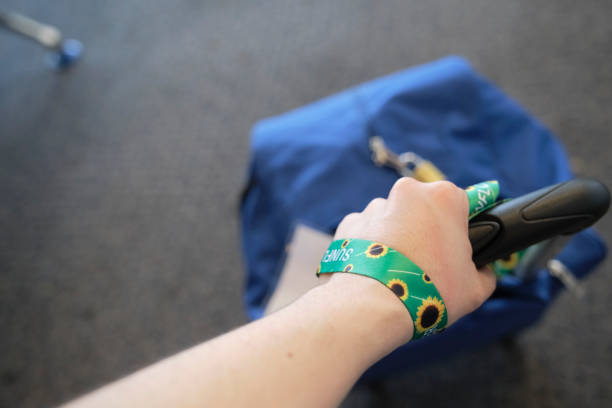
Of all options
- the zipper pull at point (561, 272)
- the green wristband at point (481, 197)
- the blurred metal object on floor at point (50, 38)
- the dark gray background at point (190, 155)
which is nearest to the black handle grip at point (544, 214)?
the green wristband at point (481, 197)

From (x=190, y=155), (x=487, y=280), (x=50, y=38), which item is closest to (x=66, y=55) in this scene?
(x=50, y=38)

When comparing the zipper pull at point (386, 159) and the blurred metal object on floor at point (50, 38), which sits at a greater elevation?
the zipper pull at point (386, 159)

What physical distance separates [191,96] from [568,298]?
150cm

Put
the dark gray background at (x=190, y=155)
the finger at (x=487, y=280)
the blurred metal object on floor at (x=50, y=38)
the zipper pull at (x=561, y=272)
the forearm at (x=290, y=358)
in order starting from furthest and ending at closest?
the blurred metal object on floor at (x=50, y=38) < the dark gray background at (x=190, y=155) < the zipper pull at (x=561, y=272) < the finger at (x=487, y=280) < the forearm at (x=290, y=358)

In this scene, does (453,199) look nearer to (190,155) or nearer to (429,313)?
(429,313)

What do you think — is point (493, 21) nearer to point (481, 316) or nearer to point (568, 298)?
point (568, 298)

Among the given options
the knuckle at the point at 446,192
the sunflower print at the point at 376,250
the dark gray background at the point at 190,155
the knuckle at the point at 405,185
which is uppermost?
the knuckle at the point at 446,192

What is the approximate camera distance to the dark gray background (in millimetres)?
1020

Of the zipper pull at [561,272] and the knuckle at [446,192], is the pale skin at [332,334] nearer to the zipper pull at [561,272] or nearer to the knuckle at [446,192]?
the knuckle at [446,192]

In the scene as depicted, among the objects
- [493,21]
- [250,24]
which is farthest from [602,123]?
[250,24]

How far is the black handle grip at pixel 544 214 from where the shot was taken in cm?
43

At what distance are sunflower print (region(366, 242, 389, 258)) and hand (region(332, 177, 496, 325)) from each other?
0.01 m

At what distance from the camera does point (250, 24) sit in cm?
171

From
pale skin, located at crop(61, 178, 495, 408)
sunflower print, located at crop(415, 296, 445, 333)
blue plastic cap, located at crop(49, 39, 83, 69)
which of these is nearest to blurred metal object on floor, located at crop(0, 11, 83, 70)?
blue plastic cap, located at crop(49, 39, 83, 69)
